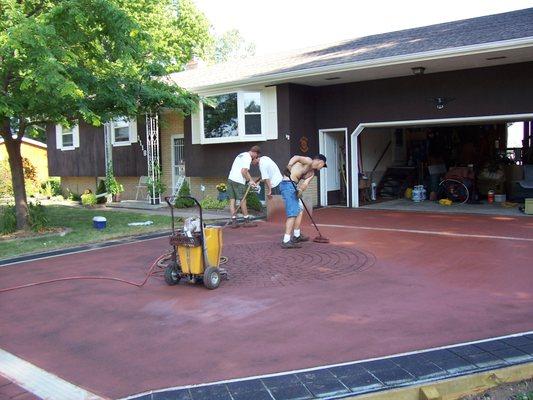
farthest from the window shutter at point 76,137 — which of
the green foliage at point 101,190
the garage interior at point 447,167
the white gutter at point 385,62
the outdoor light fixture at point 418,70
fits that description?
the outdoor light fixture at point 418,70

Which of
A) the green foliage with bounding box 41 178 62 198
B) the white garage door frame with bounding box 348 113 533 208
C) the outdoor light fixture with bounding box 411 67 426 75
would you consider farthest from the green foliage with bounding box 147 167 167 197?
the outdoor light fixture with bounding box 411 67 426 75

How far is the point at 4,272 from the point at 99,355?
442cm

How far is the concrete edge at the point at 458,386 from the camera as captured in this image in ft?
12.1

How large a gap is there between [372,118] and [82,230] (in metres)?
7.90

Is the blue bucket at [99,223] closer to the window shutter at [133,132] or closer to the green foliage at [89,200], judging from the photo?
the green foliage at [89,200]

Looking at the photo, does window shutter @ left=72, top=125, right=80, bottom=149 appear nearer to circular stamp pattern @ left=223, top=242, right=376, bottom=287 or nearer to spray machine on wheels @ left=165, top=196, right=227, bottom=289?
circular stamp pattern @ left=223, top=242, right=376, bottom=287

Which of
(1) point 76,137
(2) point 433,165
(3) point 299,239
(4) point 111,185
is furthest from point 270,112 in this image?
(1) point 76,137

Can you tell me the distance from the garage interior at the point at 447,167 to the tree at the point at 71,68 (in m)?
7.01

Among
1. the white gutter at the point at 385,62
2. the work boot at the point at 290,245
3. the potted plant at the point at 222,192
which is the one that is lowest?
the work boot at the point at 290,245

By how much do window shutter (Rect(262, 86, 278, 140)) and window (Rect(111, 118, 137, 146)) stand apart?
6.29m

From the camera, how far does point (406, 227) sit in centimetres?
1126

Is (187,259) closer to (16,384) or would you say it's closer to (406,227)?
(16,384)

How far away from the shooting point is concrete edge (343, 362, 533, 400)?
3.68m

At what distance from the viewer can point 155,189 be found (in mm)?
17781
